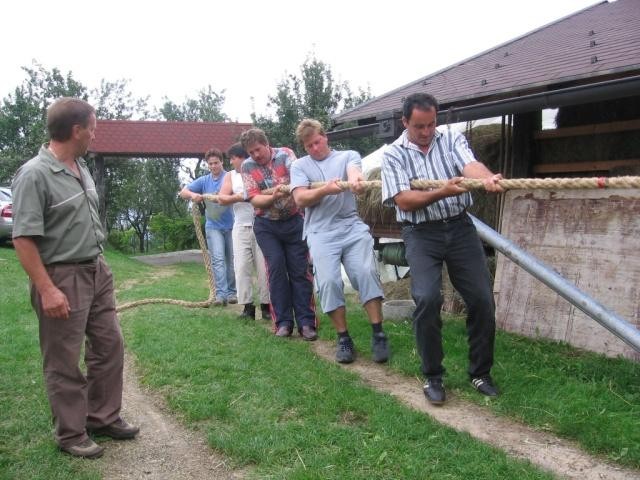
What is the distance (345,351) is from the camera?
15.9 feet

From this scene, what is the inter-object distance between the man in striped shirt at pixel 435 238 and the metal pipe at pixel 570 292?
17 cm

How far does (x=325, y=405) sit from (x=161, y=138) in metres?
14.5

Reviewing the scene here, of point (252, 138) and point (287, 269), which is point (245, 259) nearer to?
point (287, 269)

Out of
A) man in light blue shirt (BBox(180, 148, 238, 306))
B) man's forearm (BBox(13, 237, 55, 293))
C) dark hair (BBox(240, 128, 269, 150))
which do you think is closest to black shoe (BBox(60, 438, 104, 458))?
man's forearm (BBox(13, 237, 55, 293))

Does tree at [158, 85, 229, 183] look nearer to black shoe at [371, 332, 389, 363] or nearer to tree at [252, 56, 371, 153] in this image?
tree at [252, 56, 371, 153]

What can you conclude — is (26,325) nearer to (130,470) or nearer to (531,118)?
(130,470)

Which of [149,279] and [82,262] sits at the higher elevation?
[82,262]

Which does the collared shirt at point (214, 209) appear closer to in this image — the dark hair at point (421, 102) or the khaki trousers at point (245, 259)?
the khaki trousers at point (245, 259)

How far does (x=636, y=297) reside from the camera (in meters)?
4.68

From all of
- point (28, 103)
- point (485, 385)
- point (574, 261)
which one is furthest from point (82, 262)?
point (28, 103)

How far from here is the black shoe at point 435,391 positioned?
3.83 meters

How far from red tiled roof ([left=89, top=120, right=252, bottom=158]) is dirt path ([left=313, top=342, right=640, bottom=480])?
44.0ft

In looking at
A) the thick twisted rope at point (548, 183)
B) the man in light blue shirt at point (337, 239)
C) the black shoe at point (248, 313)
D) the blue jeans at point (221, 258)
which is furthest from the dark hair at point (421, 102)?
the blue jeans at point (221, 258)

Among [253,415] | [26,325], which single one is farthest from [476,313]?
[26,325]
